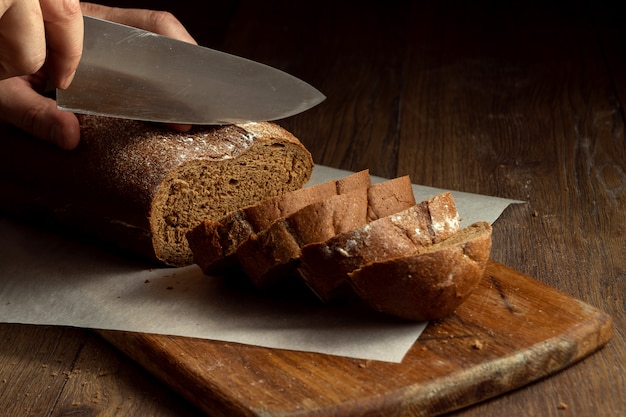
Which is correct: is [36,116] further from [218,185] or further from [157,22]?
[218,185]

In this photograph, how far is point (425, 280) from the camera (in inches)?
103

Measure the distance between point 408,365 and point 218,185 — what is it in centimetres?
110

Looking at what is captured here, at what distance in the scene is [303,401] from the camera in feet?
7.93

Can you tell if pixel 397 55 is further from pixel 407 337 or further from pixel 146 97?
pixel 407 337

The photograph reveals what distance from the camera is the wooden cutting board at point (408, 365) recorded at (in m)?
2.43

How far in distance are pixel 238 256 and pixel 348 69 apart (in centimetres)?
247

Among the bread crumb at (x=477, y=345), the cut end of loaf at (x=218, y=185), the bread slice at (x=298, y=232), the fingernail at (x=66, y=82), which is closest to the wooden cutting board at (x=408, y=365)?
the bread crumb at (x=477, y=345)

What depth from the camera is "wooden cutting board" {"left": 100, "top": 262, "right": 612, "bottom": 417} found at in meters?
2.43

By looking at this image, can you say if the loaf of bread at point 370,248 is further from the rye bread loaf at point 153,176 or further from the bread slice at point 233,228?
the rye bread loaf at point 153,176

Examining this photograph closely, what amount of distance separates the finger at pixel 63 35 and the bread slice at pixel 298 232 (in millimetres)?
790

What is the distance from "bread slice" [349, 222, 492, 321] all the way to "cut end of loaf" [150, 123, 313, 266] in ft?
2.69

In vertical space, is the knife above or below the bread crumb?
above

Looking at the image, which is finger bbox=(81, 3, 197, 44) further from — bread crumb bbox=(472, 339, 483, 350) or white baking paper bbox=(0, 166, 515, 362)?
bread crumb bbox=(472, 339, 483, 350)

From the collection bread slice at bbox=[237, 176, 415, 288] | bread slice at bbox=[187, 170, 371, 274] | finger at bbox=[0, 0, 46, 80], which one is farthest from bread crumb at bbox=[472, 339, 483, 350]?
finger at bbox=[0, 0, 46, 80]
